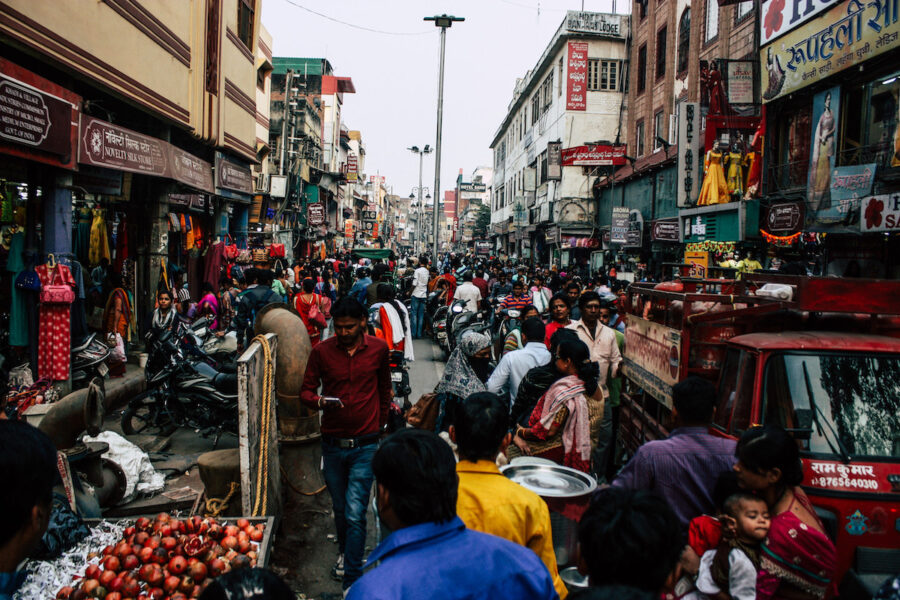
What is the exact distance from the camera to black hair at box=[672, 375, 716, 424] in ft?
11.0

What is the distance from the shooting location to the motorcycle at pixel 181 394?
768 cm

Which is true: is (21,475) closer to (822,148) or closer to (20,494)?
(20,494)

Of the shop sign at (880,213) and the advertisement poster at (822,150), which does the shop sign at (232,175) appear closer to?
the advertisement poster at (822,150)

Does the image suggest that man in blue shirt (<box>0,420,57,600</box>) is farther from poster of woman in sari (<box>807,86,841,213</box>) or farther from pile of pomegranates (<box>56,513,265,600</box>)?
poster of woman in sari (<box>807,86,841,213</box>)

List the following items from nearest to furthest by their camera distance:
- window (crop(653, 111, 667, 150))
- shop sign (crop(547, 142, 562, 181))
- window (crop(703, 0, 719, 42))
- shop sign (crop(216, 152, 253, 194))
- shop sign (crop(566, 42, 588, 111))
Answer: shop sign (crop(216, 152, 253, 194))
window (crop(703, 0, 719, 42))
window (crop(653, 111, 667, 150))
shop sign (crop(566, 42, 588, 111))
shop sign (crop(547, 142, 562, 181))

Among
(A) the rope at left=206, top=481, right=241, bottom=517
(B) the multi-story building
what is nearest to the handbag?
(A) the rope at left=206, top=481, right=241, bottom=517

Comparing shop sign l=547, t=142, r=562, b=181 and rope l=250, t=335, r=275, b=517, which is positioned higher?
shop sign l=547, t=142, r=562, b=181

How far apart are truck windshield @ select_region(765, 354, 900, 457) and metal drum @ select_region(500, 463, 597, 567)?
4.39ft

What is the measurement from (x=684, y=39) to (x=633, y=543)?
2452 cm

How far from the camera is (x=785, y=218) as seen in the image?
1354 cm

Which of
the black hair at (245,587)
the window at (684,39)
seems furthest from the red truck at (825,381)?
the window at (684,39)

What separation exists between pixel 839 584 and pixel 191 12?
1385cm

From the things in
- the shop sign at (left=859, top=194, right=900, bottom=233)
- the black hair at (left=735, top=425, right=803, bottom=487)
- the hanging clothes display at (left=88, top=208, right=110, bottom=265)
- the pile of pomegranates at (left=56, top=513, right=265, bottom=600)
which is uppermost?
the shop sign at (left=859, top=194, right=900, bottom=233)

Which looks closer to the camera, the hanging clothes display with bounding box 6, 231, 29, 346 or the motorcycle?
the motorcycle
